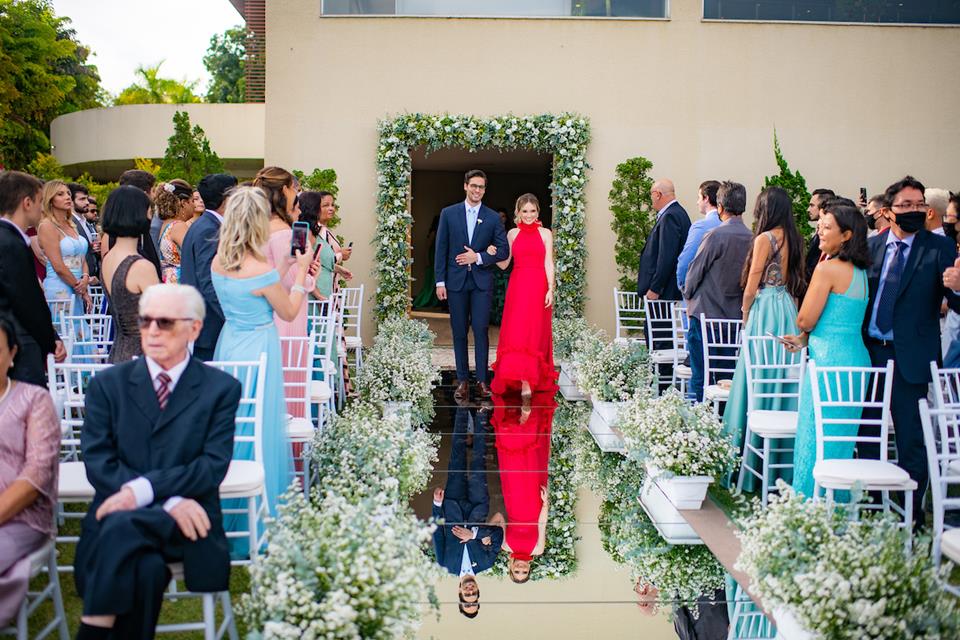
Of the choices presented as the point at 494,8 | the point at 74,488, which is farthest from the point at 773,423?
the point at 494,8

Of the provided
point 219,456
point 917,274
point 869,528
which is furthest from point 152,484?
point 917,274

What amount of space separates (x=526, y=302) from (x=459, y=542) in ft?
15.1

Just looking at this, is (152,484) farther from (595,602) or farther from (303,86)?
(303,86)

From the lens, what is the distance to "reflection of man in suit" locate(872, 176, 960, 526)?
17.2 feet

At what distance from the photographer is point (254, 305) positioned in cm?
484

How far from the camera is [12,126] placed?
86.0ft

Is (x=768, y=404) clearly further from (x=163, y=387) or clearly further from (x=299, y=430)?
(x=163, y=387)

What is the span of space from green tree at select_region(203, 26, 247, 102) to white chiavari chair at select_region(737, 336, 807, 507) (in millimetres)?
43408

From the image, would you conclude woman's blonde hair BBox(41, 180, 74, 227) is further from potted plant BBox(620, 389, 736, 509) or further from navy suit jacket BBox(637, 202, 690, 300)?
navy suit jacket BBox(637, 202, 690, 300)

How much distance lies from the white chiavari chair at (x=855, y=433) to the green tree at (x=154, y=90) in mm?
36933

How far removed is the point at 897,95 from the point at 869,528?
1142 cm

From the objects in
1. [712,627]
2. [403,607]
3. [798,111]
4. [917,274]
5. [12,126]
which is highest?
[12,126]

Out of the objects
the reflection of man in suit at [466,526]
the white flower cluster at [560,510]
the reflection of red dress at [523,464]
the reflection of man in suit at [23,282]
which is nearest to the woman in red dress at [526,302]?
the reflection of red dress at [523,464]

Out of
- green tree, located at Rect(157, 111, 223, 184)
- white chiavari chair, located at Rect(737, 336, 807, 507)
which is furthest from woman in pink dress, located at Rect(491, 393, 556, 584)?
green tree, located at Rect(157, 111, 223, 184)
